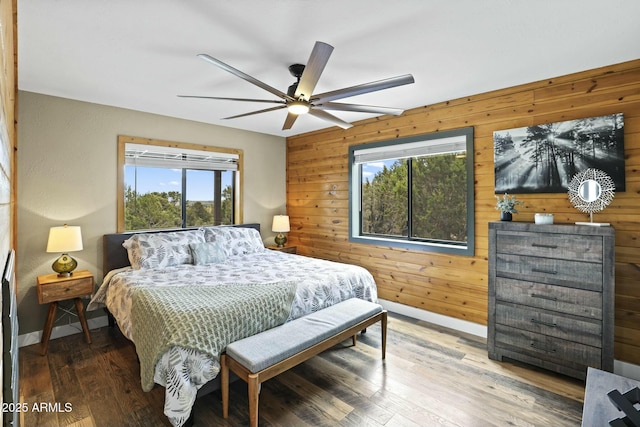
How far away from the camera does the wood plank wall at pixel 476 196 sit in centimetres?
256

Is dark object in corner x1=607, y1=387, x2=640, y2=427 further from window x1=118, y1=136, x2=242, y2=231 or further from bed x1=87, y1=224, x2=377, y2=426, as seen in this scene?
window x1=118, y1=136, x2=242, y2=231

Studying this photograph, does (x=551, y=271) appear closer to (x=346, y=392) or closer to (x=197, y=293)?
(x=346, y=392)

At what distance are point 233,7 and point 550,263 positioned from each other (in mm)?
3008

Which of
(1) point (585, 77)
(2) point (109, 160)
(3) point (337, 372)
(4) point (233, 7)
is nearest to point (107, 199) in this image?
(2) point (109, 160)

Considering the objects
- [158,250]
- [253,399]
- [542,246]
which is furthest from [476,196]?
[158,250]

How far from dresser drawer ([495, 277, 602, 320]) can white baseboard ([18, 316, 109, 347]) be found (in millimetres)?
4246

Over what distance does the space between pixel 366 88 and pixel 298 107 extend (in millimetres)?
605

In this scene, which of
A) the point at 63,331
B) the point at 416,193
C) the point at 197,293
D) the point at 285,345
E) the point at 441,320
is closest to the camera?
the point at 285,345

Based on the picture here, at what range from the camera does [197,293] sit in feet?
8.20

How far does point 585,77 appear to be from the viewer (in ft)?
8.95

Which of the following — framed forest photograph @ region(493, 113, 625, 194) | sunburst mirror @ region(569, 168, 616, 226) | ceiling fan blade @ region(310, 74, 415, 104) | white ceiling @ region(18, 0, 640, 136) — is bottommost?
sunburst mirror @ region(569, 168, 616, 226)

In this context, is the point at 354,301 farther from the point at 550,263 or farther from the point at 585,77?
the point at 585,77

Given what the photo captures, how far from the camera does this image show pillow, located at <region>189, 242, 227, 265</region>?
360cm

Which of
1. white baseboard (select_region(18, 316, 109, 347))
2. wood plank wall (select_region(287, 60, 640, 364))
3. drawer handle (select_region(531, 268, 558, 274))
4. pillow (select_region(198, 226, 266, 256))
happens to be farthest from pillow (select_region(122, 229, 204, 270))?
drawer handle (select_region(531, 268, 558, 274))
